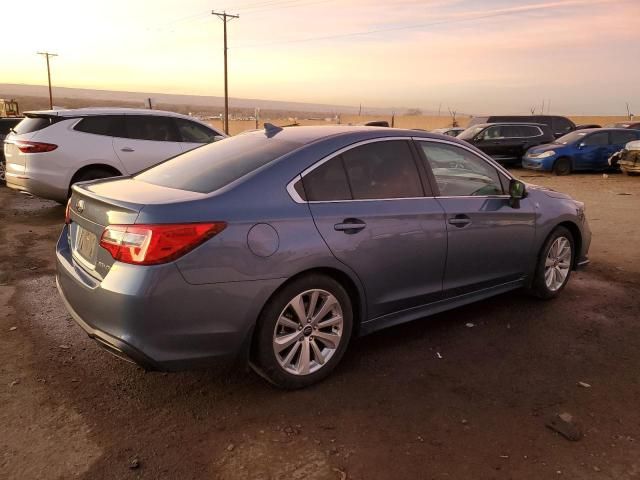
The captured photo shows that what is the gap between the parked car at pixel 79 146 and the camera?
8234mm

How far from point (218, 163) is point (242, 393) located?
1.51 m

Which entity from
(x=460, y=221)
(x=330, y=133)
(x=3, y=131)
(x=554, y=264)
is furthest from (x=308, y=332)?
(x=3, y=131)

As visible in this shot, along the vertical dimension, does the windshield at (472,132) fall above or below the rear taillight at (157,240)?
below

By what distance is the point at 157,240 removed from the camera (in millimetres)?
2932

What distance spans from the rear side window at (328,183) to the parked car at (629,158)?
1546cm

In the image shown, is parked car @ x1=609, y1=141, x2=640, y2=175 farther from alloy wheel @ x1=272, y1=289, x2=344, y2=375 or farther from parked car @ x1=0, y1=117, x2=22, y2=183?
parked car @ x1=0, y1=117, x2=22, y2=183

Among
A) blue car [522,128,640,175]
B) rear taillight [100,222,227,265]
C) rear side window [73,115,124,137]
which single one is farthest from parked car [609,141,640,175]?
rear taillight [100,222,227,265]

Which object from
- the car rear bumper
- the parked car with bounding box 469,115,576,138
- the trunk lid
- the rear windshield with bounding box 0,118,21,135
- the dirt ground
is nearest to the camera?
the dirt ground

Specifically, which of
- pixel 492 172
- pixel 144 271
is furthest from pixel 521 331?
pixel 144 271

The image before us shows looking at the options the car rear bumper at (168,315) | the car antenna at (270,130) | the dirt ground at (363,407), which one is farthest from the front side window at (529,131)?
the car rear bumper at (168,315)

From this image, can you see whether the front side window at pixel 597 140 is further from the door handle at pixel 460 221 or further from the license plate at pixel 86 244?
the license plate at pixel 86 244

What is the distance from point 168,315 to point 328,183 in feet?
4.35

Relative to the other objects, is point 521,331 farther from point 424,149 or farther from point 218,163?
point 218,163

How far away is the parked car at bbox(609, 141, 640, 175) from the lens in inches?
639
